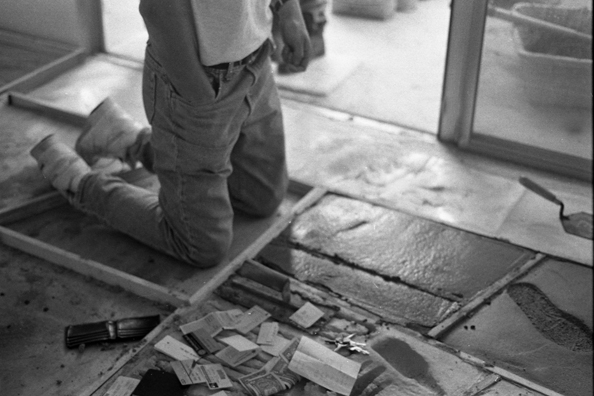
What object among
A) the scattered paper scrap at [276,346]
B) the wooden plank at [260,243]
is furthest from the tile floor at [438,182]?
the scattered paper scrap at [276,346]

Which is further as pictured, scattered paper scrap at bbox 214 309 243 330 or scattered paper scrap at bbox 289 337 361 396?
scattered paper scrap at bbox 214 309 243 330

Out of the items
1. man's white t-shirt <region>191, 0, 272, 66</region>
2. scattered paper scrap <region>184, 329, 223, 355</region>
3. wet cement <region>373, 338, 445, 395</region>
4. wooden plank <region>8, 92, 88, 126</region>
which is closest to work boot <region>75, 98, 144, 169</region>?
wooden plank <region>8, 92, 88, 126</region>

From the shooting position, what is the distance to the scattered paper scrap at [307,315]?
185cm

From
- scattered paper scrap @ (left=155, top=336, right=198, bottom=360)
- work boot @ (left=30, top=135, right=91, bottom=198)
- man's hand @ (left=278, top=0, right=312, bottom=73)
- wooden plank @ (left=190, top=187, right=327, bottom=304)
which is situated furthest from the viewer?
work boot @ (left=30, top=135, right=91, bottom=198)

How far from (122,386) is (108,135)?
0.94 m

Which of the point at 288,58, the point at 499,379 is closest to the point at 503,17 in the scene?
the point at 288,58

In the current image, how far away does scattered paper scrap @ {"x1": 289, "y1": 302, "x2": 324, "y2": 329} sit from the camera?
6.06ft

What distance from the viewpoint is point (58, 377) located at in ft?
5.57

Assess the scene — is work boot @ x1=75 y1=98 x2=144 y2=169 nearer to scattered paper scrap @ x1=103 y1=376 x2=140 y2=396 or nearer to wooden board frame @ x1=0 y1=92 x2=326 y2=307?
wooden board frame @ x1=0 y1=92 x2=326 y2=307

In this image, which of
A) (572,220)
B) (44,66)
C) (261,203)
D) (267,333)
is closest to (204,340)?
(267,333)

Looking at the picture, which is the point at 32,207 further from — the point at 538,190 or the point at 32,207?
the point at 538,190

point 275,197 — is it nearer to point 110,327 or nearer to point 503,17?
point 110,327

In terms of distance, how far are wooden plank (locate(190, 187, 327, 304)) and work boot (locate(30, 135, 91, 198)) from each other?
1.68 feet

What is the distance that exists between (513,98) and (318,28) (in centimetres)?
100
